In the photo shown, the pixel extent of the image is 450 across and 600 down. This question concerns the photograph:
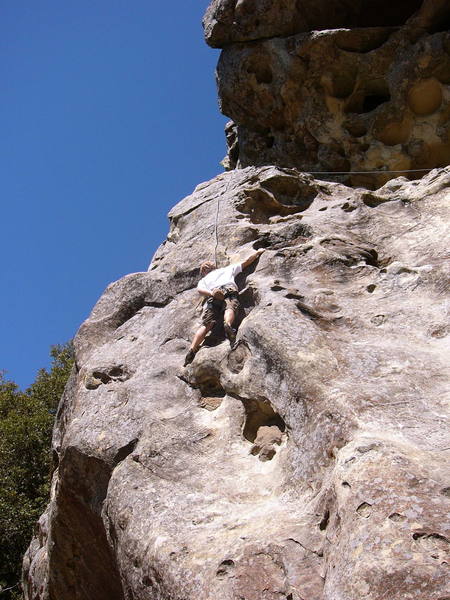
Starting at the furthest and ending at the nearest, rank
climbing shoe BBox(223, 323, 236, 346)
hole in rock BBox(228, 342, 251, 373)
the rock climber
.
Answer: the rock climber < climbing shoe BBox(223, 323, 236, 346) < hole in rock BBox(228, 342, 251, 373)

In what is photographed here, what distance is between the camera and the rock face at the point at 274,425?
4504 millimetres

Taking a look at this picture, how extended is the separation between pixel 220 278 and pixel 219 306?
1.24 feet

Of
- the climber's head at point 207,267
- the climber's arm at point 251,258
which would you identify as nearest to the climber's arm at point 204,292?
the climber's head at point 207,267

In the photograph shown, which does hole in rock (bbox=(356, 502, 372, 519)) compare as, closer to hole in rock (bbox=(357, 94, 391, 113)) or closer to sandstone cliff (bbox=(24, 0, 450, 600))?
sandstone cliff (bbox=(24, 0, 450, 600))

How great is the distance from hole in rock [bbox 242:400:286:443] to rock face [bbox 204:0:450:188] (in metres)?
7.68

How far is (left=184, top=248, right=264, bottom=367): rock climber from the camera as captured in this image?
796cm

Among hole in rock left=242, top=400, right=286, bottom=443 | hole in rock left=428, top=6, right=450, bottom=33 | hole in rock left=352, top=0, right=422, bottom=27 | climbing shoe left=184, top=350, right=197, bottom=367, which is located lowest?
hole in rock left=242, top=400, right=286, bottom=443

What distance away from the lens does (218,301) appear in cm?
832

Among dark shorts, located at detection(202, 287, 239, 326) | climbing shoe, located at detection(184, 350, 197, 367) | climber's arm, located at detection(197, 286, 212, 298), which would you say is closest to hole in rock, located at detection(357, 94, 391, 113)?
climber's arm, located at detection(197, 286, 212, 298)

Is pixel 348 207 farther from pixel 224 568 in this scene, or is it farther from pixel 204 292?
pixel 224 568

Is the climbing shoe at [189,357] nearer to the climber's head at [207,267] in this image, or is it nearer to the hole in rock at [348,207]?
the climber's head at [207,267]

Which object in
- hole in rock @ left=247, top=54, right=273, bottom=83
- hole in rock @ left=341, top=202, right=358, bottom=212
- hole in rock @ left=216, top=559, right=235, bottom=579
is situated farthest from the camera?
hole in rock @ left=247, top=54, right=273, bottom=83

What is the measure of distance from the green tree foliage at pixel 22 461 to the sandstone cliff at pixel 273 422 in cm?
522

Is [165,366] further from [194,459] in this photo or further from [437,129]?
[437,129]
